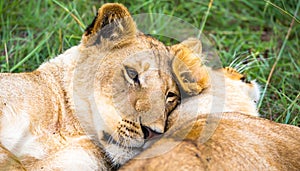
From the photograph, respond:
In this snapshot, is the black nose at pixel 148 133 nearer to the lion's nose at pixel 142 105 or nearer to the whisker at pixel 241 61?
the lion's nose at pixel 142 105

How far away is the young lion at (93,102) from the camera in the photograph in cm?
297

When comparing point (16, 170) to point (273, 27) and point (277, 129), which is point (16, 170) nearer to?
point (277, 129)

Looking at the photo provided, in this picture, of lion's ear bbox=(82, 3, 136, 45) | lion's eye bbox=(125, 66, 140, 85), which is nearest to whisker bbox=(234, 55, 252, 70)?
lion's ear bbox=(82, 3, 136, 45)

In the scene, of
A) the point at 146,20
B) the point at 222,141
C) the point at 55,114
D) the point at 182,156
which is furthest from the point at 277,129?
the point at 146,20

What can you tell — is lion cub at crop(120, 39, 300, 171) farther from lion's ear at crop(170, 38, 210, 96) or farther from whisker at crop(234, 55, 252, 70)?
whisker at crop(234, 55, 252, 70)

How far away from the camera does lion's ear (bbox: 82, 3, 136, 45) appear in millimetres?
3336

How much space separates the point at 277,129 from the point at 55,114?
3.78 feet

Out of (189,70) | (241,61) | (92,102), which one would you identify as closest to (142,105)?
(92,102)

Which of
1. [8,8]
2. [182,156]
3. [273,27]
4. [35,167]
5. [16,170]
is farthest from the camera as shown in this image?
[273,27]

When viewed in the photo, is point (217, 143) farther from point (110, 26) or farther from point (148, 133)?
point (110, 26)

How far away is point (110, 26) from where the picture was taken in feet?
11.0

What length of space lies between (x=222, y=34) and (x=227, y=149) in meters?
2.85

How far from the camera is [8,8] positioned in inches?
192

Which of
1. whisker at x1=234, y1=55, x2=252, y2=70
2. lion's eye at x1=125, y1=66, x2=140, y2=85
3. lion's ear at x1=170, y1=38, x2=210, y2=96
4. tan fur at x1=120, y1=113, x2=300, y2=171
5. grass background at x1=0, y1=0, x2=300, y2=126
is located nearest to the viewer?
tan fur at x1=120, y1=113, x2=300, y2=171
